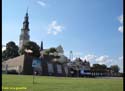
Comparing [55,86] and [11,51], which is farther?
[11,51]

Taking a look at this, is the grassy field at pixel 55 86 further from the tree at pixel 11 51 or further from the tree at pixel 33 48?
the tree at pixel 11 51

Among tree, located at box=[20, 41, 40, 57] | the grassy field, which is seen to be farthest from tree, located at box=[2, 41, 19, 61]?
the grassy field

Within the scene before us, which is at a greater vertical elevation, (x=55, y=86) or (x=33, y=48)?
(x=33, y=48)

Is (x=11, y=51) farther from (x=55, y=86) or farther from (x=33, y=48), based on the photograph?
(x=55, y=86)

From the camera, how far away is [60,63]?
12850 cm

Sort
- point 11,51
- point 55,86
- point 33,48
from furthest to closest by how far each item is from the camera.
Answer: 1. point 11,51
2. point 33,48
3. point 55,86

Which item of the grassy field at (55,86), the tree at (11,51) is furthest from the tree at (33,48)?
the grassy field at (55,86)

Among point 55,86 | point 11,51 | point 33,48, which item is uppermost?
point 11,51

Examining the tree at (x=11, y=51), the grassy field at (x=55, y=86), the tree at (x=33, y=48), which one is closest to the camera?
the grassy field at (x=55, y=86)

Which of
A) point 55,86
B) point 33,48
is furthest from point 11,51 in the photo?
point 55,86

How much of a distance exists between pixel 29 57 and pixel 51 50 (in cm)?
3445

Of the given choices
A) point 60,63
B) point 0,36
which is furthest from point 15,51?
point 0,36

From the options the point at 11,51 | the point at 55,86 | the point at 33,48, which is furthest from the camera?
the point at 11,51

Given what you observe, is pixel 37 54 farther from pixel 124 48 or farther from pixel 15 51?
pixel 124 48
